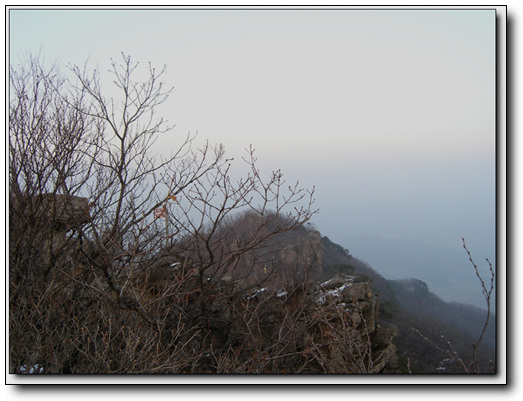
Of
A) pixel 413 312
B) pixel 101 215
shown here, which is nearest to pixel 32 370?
pixel 101 215

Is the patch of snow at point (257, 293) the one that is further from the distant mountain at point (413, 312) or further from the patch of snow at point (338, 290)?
the distant mountain at point (413, 312)

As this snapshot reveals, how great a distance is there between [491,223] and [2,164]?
141 inches

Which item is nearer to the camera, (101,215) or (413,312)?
(101,215)

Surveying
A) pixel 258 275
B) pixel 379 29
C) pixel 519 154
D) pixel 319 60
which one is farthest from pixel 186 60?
pixel 258 275

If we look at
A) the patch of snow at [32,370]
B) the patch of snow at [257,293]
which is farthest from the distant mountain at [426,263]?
the patch of snow at [32,370]

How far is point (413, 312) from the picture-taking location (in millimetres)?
6660

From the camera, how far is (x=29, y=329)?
3.69m

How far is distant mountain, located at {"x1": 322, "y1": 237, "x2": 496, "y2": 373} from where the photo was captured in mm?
4387

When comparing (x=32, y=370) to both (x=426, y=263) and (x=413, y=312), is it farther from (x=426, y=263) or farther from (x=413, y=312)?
(x=413, y=312)

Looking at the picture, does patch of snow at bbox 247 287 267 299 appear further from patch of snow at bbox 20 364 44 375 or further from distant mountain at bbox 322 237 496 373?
patch of snow at bbox 20 364 44 375

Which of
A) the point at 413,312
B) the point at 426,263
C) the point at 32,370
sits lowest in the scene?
the point at 413,312

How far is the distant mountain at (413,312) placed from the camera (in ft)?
14.4

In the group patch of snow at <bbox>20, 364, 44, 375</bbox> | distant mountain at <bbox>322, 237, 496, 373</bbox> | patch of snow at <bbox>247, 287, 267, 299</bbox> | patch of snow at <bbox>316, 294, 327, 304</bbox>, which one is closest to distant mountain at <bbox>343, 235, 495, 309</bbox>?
distant mountain at <bbox>322, 237, 496, 373</bbox>

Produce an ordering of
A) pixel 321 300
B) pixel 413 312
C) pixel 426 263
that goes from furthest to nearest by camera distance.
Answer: pixel 413 312
pixel 321 300
pixel 426 263
